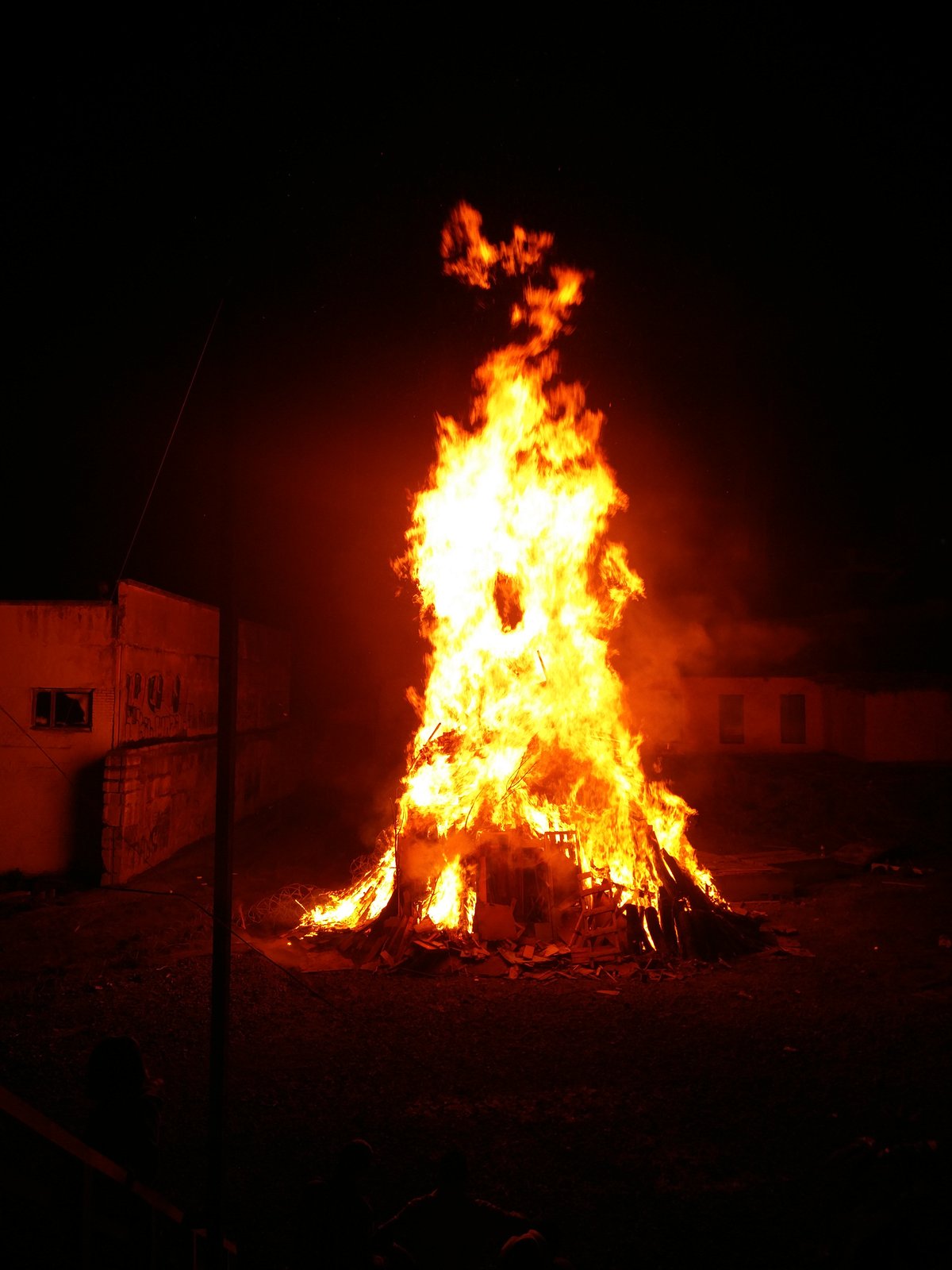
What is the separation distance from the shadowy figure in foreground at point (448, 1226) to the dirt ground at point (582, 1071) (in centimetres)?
41

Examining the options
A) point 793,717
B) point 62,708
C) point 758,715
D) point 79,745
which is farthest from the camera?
point 793,717

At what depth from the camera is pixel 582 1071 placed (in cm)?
787

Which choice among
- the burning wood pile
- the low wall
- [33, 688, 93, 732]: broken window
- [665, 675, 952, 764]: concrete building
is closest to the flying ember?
the burning wood pile

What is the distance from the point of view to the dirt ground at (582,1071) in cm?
529

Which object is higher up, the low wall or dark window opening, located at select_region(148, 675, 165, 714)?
dark window opening, located at select_region(148, 675, 165, 714)

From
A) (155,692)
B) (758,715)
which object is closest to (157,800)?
(155,692)

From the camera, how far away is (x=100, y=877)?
50.2 ft

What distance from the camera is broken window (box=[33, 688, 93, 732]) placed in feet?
52.6

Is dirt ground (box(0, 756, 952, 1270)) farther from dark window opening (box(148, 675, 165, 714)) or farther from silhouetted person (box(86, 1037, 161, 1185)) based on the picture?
dark window opening (box(148, 675, 165, 714))

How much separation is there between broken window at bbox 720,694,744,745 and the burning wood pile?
45.0 feet

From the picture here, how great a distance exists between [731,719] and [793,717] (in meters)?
2.32

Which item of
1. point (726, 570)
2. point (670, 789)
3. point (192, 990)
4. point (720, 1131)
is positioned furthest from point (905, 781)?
point (192, 990)

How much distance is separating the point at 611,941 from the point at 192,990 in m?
6.00

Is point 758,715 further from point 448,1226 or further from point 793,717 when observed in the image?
point 448,1226
